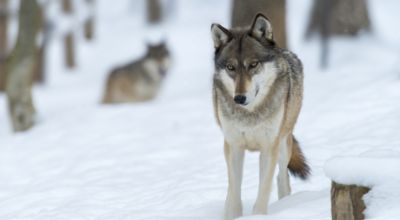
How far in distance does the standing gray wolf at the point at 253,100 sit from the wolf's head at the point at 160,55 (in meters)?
9.74

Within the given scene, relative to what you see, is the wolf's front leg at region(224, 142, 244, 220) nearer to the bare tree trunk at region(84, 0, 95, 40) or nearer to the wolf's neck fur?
the wolf's neck fur

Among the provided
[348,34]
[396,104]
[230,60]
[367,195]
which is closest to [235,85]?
[230,60]

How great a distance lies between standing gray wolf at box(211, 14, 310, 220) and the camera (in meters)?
5.56

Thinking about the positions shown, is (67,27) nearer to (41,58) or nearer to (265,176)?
(41,58)

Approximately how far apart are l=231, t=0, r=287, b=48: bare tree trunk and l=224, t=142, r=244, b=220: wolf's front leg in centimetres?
408

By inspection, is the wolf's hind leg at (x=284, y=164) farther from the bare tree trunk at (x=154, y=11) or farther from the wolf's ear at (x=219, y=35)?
the bare tree trunk at (x=154, y=11)

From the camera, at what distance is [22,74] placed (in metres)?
12.8

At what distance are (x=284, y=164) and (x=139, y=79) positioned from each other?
922 centimetres

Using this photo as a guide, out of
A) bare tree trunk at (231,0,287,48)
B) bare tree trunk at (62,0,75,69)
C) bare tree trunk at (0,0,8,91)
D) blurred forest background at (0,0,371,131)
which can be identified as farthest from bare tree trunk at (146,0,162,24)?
bare tree trunk at (231,0,287,48)

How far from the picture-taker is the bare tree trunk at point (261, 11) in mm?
10051

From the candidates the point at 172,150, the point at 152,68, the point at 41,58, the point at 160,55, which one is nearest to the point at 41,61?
the point at 41,58

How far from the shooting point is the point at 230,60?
5535mm

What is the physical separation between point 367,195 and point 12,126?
9363 millimetres

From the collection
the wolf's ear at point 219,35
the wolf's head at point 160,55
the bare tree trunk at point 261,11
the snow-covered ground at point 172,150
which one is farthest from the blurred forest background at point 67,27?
the wolf's ear at point 219,35
